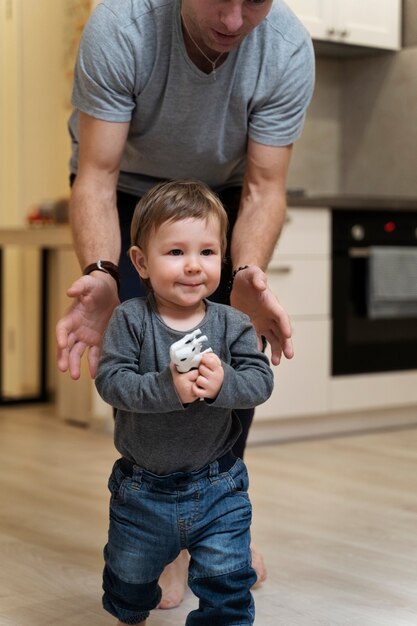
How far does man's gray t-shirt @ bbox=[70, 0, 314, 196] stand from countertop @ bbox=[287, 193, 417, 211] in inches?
61.5

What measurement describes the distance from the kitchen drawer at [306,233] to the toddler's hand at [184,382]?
7.21 ft

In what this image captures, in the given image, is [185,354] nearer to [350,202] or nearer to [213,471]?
[213,471]

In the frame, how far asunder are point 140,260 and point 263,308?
0.21m

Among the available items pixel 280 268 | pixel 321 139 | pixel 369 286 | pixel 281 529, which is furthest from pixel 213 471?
pixel 321 139

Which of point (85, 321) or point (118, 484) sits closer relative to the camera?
point (118, 484)

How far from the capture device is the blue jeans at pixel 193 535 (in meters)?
1.44

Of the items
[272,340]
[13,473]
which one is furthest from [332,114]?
[272,340]

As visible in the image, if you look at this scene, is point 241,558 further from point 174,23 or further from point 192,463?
point 174,23

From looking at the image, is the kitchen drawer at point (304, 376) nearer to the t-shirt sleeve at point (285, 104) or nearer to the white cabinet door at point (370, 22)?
the white cabinet door at point (370, 22)

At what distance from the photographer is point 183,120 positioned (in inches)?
71.2

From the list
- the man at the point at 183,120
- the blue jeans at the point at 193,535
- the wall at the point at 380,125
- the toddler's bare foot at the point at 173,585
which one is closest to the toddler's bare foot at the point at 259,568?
the man at the point at 183,120

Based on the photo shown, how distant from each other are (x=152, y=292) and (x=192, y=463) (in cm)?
24

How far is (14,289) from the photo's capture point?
4.50 meters

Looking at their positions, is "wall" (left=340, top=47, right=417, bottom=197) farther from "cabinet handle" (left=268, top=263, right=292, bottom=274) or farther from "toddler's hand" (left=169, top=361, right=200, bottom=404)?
"toddler's hand" (left=169, top=361, right=200, bottom=404)
